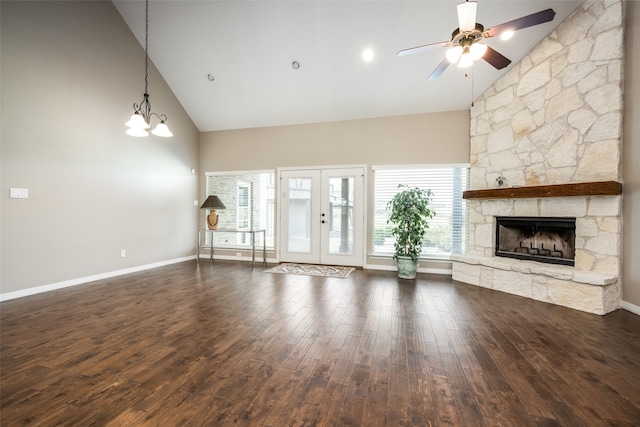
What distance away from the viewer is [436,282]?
4645mm

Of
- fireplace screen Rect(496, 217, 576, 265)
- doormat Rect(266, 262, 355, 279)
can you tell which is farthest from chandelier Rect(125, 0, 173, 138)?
fireplace screen Rect(496, 217, 576, 265)

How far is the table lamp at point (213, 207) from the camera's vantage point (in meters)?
6.01

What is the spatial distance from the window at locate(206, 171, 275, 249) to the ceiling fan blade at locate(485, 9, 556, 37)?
15.6 feet

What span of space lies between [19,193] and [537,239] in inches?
288

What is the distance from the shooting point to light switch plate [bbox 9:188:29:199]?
11.6ft

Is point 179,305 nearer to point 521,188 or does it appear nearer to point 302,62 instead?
point 302,62

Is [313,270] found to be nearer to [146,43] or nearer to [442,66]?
[442,66]

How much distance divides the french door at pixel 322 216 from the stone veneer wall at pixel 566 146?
210 cm

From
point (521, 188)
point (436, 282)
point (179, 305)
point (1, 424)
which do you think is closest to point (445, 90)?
point (521, 188)

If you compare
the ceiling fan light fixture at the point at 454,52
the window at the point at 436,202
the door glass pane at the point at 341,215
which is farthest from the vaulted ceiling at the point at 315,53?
the ceiling fan light fixture at the point at 454,52

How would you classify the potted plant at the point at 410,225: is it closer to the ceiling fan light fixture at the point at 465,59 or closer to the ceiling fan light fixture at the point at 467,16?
the ceiling fan light fixture at the point at 465,59

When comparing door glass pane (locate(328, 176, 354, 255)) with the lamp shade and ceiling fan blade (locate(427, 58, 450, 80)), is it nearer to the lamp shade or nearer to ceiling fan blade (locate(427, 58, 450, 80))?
the lamp shade

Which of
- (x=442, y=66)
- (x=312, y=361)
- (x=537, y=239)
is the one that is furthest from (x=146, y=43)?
(x=537, y=239)

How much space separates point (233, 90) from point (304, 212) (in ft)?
9.54
